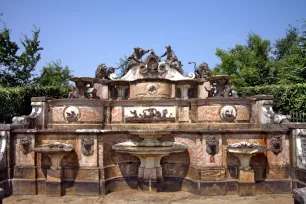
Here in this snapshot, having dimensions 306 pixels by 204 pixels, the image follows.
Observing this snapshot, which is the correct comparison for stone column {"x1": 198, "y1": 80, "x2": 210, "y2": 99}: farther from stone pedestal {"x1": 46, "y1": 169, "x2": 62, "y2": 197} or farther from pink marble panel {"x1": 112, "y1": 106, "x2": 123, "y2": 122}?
stone pedestal {"x1": 46, "y1": 169, "x2": 62, "y2": 197}

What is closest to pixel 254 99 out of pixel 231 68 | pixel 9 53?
pixel 9 53

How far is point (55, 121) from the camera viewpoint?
11.0 meters

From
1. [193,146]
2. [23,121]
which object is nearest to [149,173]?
[193,146]

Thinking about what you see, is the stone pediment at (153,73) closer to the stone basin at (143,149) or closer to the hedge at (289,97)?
the stone basin at (143,149)

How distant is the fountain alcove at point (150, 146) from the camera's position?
30.9ft

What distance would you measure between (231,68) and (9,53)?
77.6 feet

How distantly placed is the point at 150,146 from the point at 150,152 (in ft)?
0.62

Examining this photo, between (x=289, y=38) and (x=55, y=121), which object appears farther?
(x=289, y=38)

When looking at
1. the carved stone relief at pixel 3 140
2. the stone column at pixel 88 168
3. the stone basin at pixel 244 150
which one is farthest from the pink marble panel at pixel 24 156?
the stone basin at pixel 244 150

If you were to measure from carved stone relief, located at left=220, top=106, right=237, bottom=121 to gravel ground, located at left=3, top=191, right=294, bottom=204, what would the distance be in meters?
2.74

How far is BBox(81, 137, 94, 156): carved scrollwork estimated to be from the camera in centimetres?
943

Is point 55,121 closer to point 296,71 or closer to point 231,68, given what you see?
point 296,71

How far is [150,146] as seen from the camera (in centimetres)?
949

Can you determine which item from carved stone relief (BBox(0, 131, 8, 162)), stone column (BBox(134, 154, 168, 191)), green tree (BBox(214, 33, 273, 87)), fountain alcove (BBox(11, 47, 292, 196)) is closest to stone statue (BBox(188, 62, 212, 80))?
fountain alcove (BBox(11, 47, 292, 196))
